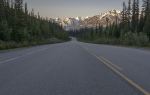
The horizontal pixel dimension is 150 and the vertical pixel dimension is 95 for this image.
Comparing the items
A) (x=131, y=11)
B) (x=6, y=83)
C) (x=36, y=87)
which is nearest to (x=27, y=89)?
(x=36, y=87)

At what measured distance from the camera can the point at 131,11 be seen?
4584 inches

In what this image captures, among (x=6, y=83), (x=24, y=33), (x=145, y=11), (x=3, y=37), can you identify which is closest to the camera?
(x=6, y=83)

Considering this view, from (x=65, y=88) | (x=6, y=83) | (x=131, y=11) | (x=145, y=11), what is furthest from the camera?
(x=131, y=11)

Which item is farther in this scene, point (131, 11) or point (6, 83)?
point (131, 11)

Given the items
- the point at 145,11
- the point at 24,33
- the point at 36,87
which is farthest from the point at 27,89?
the point at 145,11

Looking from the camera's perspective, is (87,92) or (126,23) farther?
(126,23)

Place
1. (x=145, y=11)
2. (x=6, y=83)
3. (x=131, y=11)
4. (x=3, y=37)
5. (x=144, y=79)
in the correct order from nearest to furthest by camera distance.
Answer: (x=6, y=83)
(x=144, y=79)
(x=3, y=37)
(x=145, y=11)
(x=131, y=11)

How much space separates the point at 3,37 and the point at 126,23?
A: 187ft

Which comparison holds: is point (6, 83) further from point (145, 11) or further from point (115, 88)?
point (145, 11)

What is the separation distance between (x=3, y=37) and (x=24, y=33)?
9342mm

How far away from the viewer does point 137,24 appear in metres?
110

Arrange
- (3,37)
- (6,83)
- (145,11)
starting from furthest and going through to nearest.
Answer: (145,11) < (3,37) < (6,83)

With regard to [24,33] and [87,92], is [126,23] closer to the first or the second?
[24,33]

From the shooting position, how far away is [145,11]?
10488 centimetres
